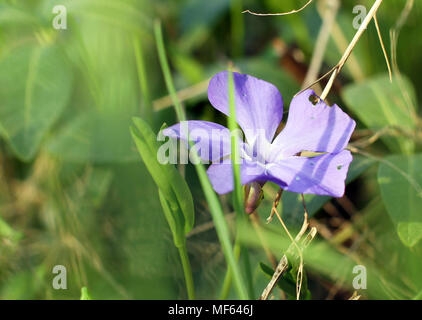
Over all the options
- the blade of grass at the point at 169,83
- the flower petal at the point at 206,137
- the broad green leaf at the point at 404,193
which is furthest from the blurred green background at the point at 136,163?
the flower petal at the point at 206,137

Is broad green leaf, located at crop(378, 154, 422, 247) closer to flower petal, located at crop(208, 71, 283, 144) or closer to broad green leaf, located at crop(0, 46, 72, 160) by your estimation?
flower petal, located at crop(208, 71, 283, 144)

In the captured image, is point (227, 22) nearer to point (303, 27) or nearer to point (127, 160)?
point (303, 27)

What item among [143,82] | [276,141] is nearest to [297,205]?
[276,141]

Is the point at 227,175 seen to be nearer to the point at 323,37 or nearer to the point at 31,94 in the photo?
the point at 31,94

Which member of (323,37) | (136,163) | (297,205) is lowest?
(297,205)

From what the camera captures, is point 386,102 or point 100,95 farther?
point 100,95
